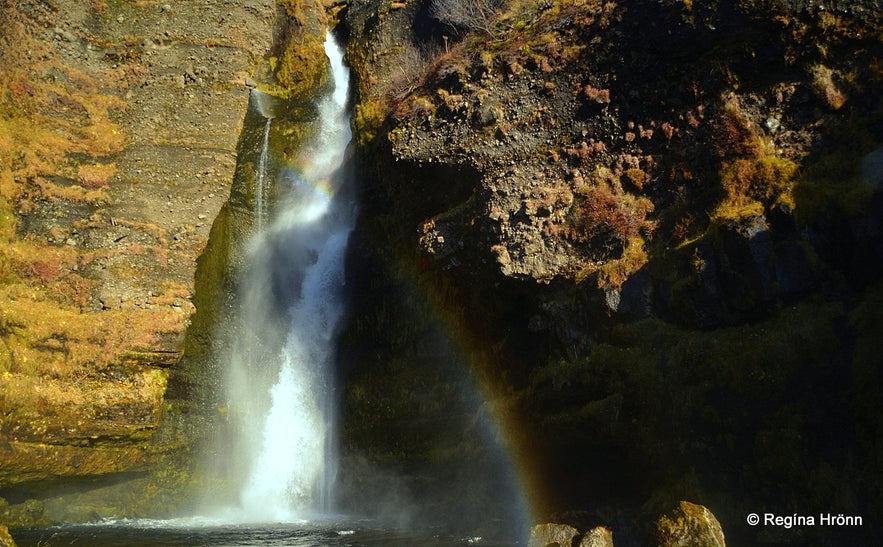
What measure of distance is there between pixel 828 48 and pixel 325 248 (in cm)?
1503

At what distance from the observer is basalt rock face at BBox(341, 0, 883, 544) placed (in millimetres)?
11219

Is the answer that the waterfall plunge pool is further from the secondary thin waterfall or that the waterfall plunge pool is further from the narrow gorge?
the secondary thin waterfall

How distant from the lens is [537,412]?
15.0m

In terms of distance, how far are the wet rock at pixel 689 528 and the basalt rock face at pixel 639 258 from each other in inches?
24.7

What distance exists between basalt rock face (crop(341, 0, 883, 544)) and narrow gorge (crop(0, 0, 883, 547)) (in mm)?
65

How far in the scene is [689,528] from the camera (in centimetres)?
1038

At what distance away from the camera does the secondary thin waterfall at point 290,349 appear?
19953 mm

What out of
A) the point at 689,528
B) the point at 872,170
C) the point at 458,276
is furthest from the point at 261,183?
the point at 872,170

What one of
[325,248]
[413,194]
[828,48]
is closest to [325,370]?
[325,248]

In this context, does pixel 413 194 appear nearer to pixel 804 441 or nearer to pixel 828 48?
pixel 828 48

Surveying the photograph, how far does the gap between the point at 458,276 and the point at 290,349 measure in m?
6.92

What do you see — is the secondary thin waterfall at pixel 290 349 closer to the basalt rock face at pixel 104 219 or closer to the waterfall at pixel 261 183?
the waterfall at pixel 261 183

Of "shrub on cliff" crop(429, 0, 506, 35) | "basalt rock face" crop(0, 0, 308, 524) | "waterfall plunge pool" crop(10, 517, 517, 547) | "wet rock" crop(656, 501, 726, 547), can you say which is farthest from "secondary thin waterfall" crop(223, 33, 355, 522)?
"wet rock" crop(656, 501, 726, 547)

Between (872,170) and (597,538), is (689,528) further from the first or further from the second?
(872,170)
